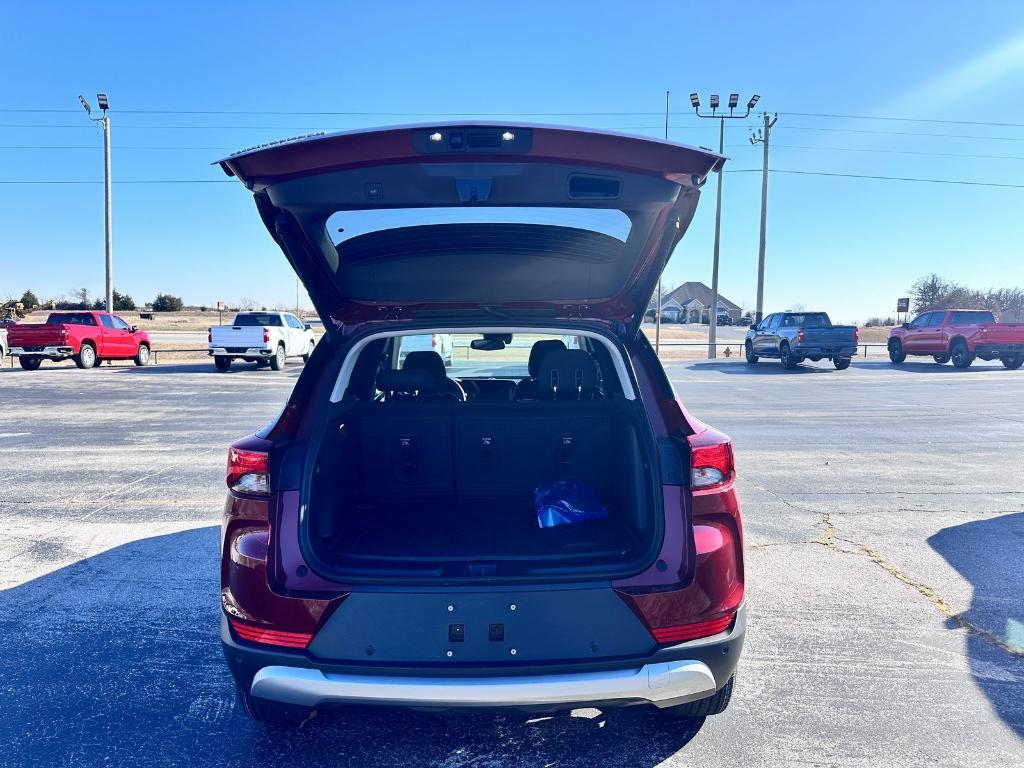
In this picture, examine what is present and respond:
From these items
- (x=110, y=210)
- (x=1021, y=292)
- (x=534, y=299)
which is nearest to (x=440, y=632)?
(x=534, y=299)

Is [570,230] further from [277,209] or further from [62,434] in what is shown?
[62,434]

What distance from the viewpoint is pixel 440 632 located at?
2219 mm

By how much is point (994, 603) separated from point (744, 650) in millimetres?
1660

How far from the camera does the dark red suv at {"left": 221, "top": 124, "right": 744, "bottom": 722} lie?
2.20 metres

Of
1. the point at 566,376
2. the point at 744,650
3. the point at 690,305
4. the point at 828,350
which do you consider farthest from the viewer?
the point at 690,305

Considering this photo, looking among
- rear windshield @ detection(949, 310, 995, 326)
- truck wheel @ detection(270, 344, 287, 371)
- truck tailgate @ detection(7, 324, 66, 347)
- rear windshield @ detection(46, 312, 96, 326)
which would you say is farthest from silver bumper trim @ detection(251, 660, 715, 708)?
rear windshield @ detection(949, 310, 995, 326)

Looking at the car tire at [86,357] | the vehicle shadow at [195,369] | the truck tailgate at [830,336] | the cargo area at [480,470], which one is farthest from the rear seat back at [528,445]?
the car tire at [86,357]

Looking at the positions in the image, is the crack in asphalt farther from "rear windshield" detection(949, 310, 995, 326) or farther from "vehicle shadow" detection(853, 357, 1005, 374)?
"rear windshield" detection(949, 310, 995, 326)

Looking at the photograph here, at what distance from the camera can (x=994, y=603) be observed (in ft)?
12.8

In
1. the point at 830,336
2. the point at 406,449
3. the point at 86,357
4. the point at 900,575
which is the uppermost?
the point at 830,336

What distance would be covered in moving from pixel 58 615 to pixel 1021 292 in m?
87.0

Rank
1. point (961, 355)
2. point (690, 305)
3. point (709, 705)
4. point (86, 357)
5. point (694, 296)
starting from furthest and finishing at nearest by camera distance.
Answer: point (694, 296) < point (690, 305) < point (961, 355) < point (86, 357) < point (709, 705)

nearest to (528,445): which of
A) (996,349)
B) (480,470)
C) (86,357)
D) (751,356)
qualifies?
(480,470)

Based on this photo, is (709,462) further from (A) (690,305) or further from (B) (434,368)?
(A) (690,305)
